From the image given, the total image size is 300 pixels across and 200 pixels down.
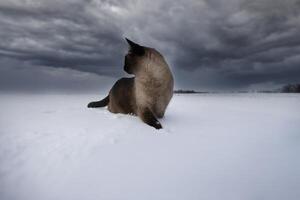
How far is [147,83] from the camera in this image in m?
5.43

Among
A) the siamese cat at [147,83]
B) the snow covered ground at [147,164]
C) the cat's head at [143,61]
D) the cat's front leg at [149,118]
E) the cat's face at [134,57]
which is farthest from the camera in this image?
the cat's face at [134,57]

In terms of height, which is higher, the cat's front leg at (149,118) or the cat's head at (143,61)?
the cat's head at (143,61)

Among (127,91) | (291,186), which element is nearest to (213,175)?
(291,186)

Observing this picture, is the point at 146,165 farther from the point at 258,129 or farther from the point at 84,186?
the point at 258,129

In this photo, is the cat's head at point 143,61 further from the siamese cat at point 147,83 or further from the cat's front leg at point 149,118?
the cat's front leg at point 149,118

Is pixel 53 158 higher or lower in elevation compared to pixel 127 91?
lower

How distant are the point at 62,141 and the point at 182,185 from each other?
184 cm

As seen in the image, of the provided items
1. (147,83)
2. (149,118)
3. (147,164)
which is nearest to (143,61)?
(147,83)

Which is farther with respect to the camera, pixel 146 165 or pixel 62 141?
pixel 62 141

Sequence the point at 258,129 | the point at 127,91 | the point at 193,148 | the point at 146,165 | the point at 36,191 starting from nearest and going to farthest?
the point at 36,191 → the point at 146,165 → the point at 193,148 → the point at 258,129 → the point at 127,91

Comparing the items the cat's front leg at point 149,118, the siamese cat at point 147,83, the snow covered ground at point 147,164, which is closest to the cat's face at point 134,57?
the siamese cat at point 147,83

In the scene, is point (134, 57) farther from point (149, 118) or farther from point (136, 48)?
point (149, 118)

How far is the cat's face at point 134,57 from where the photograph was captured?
5730 millimetres

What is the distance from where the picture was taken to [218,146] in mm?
3256
